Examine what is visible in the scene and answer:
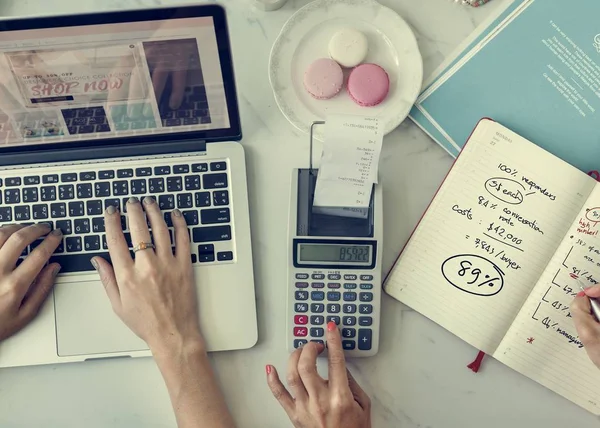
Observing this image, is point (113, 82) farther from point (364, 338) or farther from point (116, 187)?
point (364, 338)

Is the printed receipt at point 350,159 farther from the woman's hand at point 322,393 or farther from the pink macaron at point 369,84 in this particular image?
the woman's hand at point 322,393

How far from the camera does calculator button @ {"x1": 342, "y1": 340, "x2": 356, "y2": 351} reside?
0.62m

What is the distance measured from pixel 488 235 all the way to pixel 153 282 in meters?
0.38

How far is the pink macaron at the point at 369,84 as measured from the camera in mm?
641

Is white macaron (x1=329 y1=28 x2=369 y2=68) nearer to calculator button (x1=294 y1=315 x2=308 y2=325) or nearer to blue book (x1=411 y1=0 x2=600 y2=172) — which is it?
blue book (x1=411 y1=0 x2=600 y2=172)

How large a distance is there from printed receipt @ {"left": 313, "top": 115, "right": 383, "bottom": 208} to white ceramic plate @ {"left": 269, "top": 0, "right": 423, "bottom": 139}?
5cm

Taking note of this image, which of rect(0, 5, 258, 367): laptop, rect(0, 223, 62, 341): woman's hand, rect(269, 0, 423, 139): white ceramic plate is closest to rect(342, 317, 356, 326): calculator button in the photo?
rect(0, 5, 258, 367): laptop

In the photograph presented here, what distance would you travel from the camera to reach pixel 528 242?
0.63 m

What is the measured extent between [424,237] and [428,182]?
0.07 meters

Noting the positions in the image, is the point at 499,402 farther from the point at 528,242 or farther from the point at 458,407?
the point at 528,242

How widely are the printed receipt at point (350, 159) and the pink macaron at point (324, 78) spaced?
49 millimetres

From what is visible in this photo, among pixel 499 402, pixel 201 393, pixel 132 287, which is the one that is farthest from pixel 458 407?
pixel 132 287

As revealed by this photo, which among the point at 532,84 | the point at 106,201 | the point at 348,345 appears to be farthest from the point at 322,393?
the point at 532,84

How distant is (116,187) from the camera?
0.64 metres
